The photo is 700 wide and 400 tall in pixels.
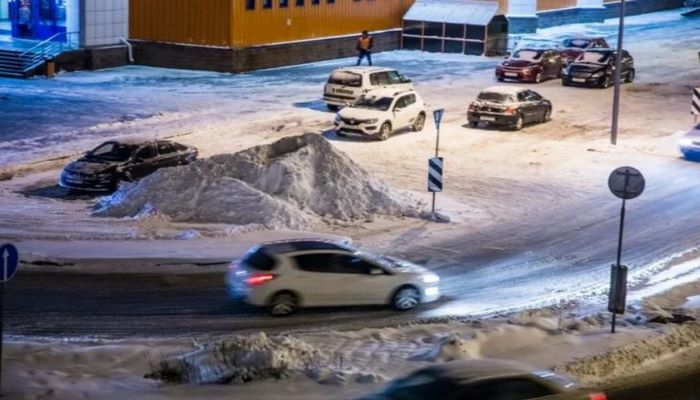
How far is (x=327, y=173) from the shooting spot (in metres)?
27.1

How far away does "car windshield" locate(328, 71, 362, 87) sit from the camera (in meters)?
40.1

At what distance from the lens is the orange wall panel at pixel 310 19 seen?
49094 mm

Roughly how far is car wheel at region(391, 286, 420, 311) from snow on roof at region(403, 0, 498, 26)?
38769mm

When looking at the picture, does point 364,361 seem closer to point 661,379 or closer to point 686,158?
point 661,379

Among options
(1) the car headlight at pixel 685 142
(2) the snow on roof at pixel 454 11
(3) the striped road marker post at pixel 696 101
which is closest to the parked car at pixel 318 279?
(1) the car headlight at pixel 685 142

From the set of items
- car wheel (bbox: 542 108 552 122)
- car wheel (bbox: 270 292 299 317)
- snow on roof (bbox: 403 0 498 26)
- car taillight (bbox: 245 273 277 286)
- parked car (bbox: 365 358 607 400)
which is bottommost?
car wheel (bbox: 270 292 299 317)

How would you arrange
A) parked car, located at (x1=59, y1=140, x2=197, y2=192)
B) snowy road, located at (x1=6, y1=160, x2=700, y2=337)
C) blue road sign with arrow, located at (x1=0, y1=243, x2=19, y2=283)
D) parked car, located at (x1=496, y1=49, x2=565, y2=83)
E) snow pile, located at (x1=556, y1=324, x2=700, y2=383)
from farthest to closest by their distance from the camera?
parked car, located at (x1=496, y1=49, x2=565, y2=83) → parked car, located at (x1=59, y1=140, x2=197, y2=192) → snowy road, located at (x1=6, y1=160, x2=700, y2=337) → snow pile, located at (x1=556, y1=324, x2=700, y2=383) → blue road sign with arrow, located at (x1=0, y1=243, x2=19, y2=283)

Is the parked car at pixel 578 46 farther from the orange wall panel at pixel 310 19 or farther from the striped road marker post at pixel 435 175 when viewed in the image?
the striped road marker post at pixel 435 175

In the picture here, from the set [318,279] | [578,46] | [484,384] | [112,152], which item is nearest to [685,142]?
[112,152]

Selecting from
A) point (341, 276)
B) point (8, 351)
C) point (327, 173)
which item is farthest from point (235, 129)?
point (8, 351)

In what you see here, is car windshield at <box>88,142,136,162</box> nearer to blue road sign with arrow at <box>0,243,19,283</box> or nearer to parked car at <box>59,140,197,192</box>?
parked car at <box>59,140,197,192</box>

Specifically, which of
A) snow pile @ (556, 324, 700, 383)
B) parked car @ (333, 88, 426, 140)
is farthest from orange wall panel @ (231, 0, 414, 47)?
snow pile @ (556, 324, 700, 383)

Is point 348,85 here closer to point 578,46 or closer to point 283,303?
point 578,46

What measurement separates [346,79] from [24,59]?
43.3 ft
